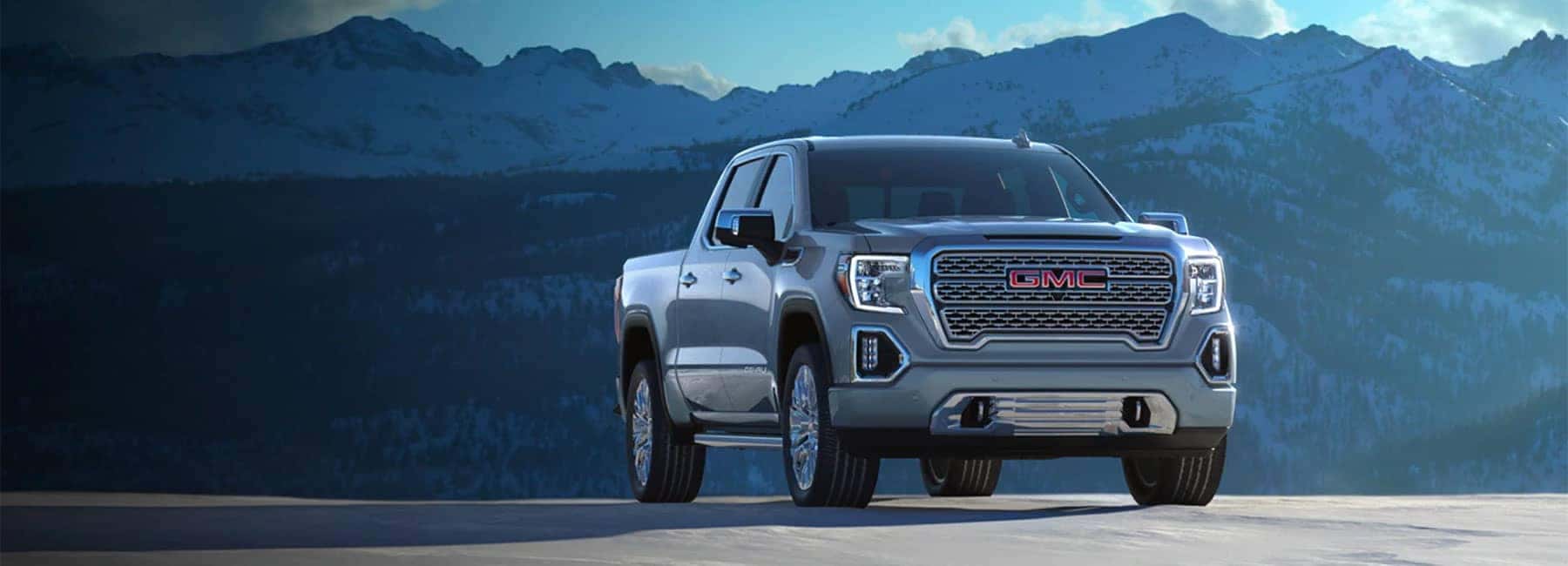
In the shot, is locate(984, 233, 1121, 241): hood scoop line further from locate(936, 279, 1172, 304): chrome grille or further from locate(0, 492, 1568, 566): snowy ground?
locate(0, 492, 1568, 566): snowy ground

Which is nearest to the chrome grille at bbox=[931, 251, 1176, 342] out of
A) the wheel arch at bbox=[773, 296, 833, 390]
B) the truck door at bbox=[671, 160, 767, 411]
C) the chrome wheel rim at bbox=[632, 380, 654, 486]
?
the wheel arch at bbox=[773, 296, 833, 390]

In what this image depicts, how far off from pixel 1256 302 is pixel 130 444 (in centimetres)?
8303

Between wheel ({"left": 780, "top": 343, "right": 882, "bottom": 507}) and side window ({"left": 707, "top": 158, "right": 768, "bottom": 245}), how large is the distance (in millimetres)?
1791

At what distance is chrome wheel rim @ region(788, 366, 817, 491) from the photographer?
41.1 feet

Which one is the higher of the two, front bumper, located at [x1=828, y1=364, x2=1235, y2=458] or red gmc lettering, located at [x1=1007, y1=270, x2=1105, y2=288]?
red gmc lettering, located at [x1=1007, y1=270, x2=1105, y2=288]

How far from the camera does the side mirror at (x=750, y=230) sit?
1288 cm

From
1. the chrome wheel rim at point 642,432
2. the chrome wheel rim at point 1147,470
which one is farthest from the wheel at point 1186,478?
the chrome wheel rim at point 642,432

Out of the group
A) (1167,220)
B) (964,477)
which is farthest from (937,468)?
(1167,220)

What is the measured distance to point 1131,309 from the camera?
12.2 m

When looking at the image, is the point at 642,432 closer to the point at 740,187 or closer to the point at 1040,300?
the point at 740,187

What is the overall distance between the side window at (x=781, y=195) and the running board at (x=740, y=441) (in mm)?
1104

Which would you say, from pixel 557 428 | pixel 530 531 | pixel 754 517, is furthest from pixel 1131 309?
pixel 557 428

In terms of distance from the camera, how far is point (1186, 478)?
1319cm

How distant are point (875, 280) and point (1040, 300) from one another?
84 centimetres
